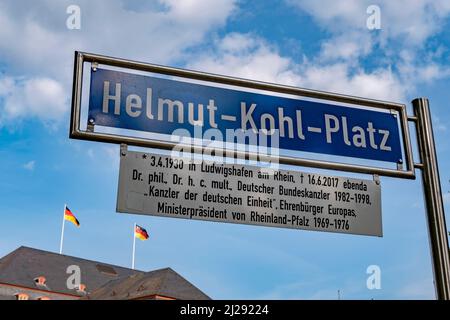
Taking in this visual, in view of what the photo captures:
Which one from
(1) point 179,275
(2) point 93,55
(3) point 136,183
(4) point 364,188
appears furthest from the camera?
(1) point 179,275

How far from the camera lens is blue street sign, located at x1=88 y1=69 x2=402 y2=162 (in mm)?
3807

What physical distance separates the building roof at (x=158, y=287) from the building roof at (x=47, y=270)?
5112 millimetres

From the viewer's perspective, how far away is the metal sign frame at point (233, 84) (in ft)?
12.3

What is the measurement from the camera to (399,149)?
4.44m

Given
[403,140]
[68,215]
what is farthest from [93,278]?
[403,140]

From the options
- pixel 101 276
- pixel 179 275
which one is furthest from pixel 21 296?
pixel 179 275

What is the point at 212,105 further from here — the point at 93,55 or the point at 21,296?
the point at 21,296

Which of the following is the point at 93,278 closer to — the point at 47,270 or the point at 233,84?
the point at 47,270

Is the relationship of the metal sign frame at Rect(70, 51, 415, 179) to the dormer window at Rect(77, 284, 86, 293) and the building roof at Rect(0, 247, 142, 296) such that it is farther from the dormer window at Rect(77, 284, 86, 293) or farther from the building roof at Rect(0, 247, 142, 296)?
the dormer window at Rect(77, 284, 86, 293)

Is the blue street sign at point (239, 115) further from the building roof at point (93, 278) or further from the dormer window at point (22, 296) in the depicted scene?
the dormer window at point (22, 296)

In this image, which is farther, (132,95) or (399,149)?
(399,149)

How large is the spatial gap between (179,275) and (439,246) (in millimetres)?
63266

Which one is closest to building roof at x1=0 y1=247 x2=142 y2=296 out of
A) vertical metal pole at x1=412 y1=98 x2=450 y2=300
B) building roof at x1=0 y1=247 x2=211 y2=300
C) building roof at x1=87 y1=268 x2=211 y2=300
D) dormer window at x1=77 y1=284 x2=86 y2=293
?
building roof at x1=0 y1=247 x2=211 y2=300

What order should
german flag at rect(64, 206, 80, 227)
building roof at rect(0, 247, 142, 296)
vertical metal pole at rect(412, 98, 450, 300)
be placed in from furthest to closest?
building roof at rect(0, 247, 142, 296) < german flag at rect(64, 206, 80, 227) < vertical metal pole at rect(412, 98, 450, 300)
